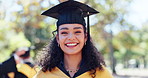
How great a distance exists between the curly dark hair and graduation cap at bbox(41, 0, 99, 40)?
17cm

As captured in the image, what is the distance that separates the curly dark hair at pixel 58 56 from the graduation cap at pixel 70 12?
0.17 m

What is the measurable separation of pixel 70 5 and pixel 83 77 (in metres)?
0.79

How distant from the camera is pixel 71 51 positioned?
3008mm

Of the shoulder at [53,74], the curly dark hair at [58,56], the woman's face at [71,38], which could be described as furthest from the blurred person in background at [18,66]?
the woman's face at [71,38]

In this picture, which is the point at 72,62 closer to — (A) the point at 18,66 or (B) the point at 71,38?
(B) the point at 71,38

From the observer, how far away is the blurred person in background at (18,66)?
18.6ft

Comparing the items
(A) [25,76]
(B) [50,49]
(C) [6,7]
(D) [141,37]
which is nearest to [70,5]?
(B) [50,49]

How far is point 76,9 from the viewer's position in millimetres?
3184

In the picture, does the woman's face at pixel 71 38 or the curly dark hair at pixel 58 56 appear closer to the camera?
the woman's face at pixel 71 38

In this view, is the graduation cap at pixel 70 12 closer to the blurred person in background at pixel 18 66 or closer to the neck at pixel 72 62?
the neck at pixel 72 62

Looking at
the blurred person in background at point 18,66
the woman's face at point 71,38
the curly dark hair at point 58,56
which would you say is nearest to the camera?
the woman's face at point 71,38

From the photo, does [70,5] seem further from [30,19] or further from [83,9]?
[30,19]

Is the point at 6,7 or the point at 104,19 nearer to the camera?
the point at 6,7

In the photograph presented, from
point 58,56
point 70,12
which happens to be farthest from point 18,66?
point 70,12
